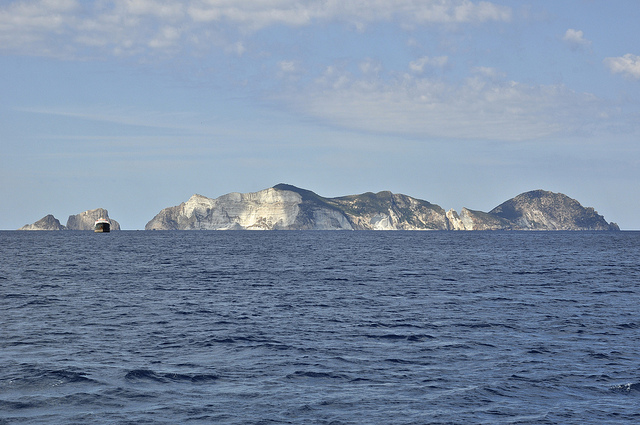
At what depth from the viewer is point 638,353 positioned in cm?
2825

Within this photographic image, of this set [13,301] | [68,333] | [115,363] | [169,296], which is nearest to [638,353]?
[115,363]

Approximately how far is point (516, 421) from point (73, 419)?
13919 millimetres

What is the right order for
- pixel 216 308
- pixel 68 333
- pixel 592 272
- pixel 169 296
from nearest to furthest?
pixel 68 333, pixel 216 308, pixel 169 296, pixel 592 272

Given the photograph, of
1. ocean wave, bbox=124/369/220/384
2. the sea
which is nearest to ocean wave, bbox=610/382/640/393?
the sea

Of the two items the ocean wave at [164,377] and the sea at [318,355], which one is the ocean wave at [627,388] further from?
the ocean wave at [164,377]

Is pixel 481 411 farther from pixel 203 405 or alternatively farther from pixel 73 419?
pixel 73 419

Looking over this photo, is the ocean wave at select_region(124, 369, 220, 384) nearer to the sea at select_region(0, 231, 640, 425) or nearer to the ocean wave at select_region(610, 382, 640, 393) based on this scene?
the sea at select_region(0, 231, 640, 425)

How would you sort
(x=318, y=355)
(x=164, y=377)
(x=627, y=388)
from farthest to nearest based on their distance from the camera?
(x=318, y=355) < (x=164, y=377) < (x=627, y=388)

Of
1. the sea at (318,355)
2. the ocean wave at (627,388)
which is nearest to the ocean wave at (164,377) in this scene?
the sea at (318,355)

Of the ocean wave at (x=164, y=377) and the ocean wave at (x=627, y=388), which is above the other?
the ocean wave at (x=164, y=377)

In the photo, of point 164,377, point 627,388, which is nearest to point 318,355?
point 164,377

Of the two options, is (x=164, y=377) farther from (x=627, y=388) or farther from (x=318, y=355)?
(x=627, y=388)

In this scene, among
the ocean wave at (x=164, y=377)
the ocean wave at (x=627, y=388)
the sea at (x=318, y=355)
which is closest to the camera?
the sea at (x=318, y=355)

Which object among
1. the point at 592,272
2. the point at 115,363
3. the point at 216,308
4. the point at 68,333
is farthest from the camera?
the point at 592,272
